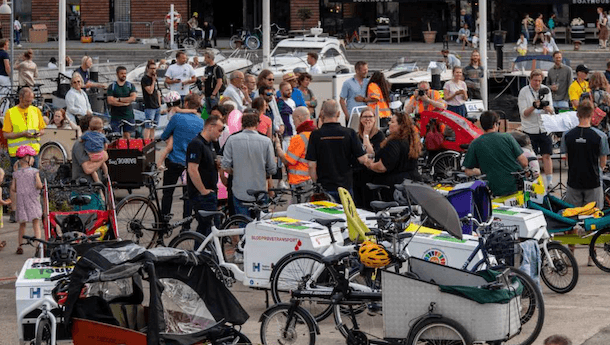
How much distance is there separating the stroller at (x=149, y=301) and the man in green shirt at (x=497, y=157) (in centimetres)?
498

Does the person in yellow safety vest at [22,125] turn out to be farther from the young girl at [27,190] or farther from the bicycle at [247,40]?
the bicycle at [247,40]

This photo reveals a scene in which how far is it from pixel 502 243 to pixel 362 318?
1.38 m

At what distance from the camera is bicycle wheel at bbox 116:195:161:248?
14961 millimetres

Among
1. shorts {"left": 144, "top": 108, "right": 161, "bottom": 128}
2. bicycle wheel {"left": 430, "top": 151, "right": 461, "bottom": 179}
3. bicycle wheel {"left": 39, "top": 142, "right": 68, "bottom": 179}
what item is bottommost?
bicycle wheel {"left": 430, "top": 151, "right": 461, "bottom": 179}

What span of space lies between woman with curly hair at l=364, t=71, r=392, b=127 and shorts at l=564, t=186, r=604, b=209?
480 centimetres

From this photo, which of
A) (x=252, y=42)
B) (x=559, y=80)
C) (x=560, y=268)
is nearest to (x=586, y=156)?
(x=560, y=268)

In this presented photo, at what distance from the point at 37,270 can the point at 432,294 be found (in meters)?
3.18

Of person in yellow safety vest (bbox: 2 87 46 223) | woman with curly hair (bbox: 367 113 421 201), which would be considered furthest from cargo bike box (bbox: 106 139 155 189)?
woman with curly hair (bbox: 367 113 421 201)

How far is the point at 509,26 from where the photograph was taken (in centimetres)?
5494

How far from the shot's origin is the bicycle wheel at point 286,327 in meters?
10.4

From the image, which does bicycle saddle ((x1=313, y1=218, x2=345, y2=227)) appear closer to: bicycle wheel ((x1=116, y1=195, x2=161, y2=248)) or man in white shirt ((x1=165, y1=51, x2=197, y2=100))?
bicycle wheel ((x1=116, y1=195, x2=161, y2=248))

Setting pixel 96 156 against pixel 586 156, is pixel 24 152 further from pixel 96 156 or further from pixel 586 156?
pixel 586 156

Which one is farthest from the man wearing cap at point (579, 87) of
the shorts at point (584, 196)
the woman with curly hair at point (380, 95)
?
the shorts at point (584, 196)

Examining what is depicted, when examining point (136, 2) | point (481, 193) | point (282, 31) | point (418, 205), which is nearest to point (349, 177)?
point (481, 193)
